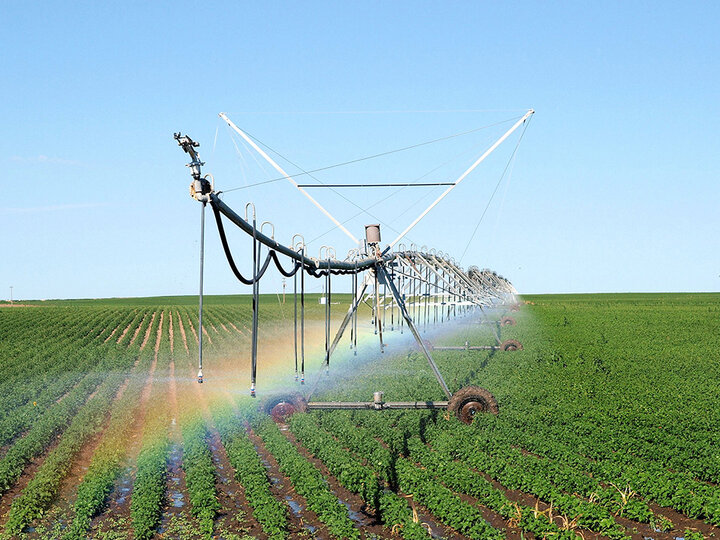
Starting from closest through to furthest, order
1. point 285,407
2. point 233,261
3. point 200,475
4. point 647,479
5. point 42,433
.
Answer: point 233,261 < point 647,479 < point 200,475 < point 42,433 < point 285,407

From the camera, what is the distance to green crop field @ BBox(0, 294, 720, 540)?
9.08 metres

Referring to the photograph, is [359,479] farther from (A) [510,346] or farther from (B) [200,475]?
(A) [510,346]

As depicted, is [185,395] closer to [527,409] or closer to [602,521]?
[527,409]

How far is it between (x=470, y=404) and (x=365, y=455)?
11.3 ft

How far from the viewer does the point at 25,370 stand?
75.1 feet

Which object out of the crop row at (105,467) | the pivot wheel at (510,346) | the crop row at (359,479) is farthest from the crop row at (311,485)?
the pivot wheel at (510,346)

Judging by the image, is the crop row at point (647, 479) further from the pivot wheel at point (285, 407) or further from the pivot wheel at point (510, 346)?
the pivot wheel at point (510, 346)

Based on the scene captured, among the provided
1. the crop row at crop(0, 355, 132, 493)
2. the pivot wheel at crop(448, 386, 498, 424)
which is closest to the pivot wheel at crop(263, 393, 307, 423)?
the pivot wheel at crop(448, 386, 498, 424)

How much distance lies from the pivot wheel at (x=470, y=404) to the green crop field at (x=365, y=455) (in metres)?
0.30

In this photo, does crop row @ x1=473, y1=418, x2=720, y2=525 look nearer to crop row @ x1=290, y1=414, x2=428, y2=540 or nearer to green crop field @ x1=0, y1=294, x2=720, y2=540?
green crop field @ x1=0, y1=294, x2=720, y2=540

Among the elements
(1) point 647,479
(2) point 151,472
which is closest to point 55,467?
(2) point 151,472

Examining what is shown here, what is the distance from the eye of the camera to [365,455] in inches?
467

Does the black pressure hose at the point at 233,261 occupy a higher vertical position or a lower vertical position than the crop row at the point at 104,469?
higher

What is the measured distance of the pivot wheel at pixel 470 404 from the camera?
1430cm
